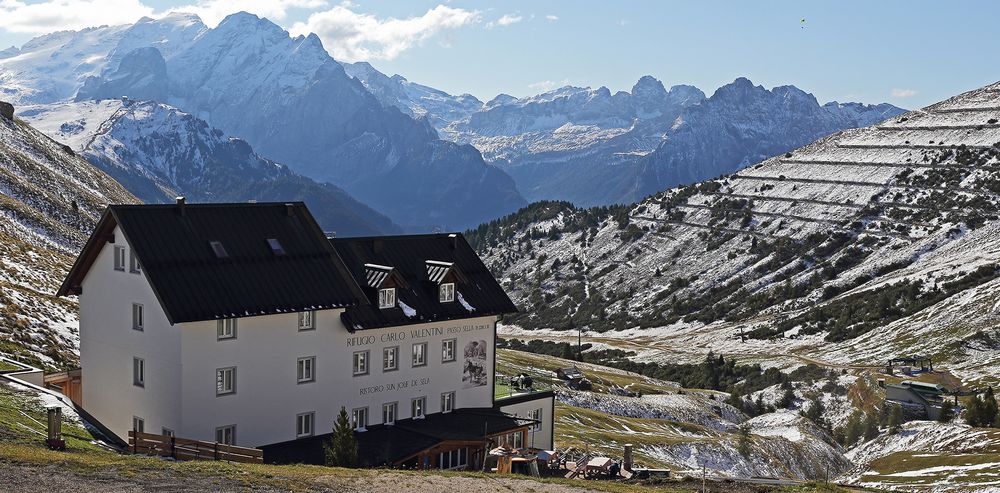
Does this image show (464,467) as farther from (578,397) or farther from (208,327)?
(578,397)

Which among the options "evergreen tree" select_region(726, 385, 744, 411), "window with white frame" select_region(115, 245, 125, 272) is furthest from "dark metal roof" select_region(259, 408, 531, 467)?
"evergreen tree" select_region(726, 385, 744, 411)

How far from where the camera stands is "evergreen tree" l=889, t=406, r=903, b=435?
354 ft

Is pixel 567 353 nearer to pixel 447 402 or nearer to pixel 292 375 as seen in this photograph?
pixel 447 402

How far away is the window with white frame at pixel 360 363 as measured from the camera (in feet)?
204

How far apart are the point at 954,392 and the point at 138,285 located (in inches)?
3788

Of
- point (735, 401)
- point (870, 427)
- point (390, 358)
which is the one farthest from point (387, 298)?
point (735, 401)

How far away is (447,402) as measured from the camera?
68.4 m

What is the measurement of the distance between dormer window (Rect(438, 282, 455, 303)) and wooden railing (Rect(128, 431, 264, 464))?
1996 cm

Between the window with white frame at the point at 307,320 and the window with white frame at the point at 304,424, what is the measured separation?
4879 millimetres

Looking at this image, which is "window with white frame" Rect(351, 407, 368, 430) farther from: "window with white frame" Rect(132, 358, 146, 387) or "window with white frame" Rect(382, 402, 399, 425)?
"window with white frame" Rect(132, 358, 146, 387)

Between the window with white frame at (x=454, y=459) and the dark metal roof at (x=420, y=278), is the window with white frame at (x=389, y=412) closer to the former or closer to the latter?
the window with white frame at (x=454, y=459)

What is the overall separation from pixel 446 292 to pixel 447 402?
712 centimetres

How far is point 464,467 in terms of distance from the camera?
2456 inches

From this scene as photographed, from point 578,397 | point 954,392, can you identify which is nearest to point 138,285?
point 578,397
